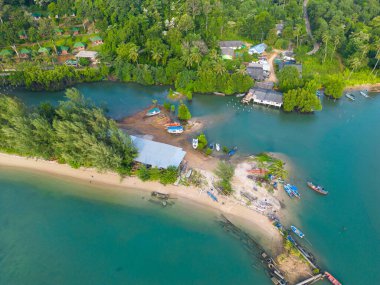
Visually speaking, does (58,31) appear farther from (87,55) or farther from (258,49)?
(258,49)

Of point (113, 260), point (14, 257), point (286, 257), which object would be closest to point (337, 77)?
point (286, 257)

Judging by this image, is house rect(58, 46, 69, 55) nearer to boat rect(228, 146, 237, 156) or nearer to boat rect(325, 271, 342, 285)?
boat rect(228, 146, 237, 156)

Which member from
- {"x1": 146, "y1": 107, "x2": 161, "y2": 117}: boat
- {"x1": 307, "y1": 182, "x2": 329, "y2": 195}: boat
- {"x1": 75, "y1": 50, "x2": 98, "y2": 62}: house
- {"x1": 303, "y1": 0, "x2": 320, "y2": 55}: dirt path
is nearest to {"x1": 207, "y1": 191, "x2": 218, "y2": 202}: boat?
{"x1": 307, "y1": 182, "x2": 329, "y2": 195}: boat

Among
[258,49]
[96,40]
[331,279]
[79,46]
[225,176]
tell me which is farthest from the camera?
[96,40]

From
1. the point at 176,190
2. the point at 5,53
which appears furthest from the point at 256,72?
the point at 5,53

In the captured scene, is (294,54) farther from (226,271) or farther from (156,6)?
(226,271)

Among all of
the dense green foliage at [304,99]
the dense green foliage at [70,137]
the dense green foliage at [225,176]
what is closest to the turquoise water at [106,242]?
the dense green foliage at [225,176]
